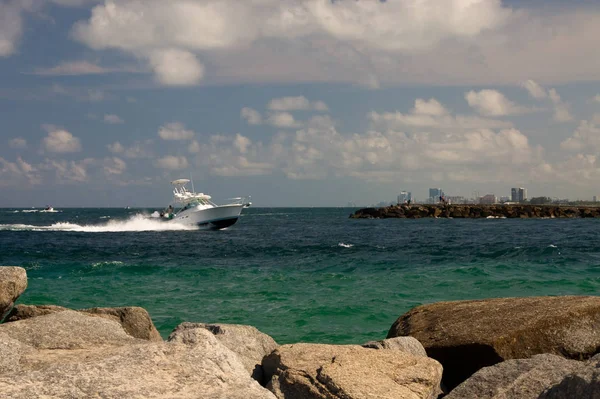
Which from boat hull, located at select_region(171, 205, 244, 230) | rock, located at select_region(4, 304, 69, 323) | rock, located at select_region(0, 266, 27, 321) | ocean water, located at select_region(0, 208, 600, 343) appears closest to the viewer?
rock, located at select_region(0, 266, 27, 321)

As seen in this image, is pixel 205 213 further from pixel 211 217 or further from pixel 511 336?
pixel 511 336

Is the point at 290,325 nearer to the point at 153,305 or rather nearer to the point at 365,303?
the point at 365,303

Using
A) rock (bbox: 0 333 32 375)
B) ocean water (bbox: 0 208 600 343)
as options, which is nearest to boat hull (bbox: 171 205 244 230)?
ocean water (bbox: 0 208 600 343)

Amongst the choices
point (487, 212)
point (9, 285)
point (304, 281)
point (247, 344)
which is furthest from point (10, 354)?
point (487, 212)

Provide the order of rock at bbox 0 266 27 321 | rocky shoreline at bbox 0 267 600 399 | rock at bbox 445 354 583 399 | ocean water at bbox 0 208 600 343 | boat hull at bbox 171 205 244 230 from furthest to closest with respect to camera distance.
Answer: boat hull at bbox 171 205 244 230 → ocean water at bbox 0 208 600 343 → rock at bbox 0 266 27 321 → rock at bbox 445 354 583 399 → rocky shoreline at bbox 0 267 600 399

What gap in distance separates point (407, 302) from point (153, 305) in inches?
292

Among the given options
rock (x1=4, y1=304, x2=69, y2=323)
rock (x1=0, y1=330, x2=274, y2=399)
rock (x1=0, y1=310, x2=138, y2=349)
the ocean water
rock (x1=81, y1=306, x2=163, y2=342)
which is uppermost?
rock (x1=0, y1=330, x2=274, y2=399)

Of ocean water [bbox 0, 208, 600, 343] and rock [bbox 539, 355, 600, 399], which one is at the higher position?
rock [bbox 539, 355, 600, 399]

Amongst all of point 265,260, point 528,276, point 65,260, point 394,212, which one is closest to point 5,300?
point 528,276

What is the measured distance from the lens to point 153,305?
17562 mm

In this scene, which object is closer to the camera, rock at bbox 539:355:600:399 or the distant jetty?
rock at bbox 539:355:600:399

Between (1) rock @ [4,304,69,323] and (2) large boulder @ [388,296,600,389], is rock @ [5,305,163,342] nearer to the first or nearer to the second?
(1) rock @ [4,304,69,323]

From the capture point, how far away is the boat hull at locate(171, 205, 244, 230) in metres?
63.9

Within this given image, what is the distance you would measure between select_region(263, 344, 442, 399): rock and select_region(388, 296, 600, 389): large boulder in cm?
145
